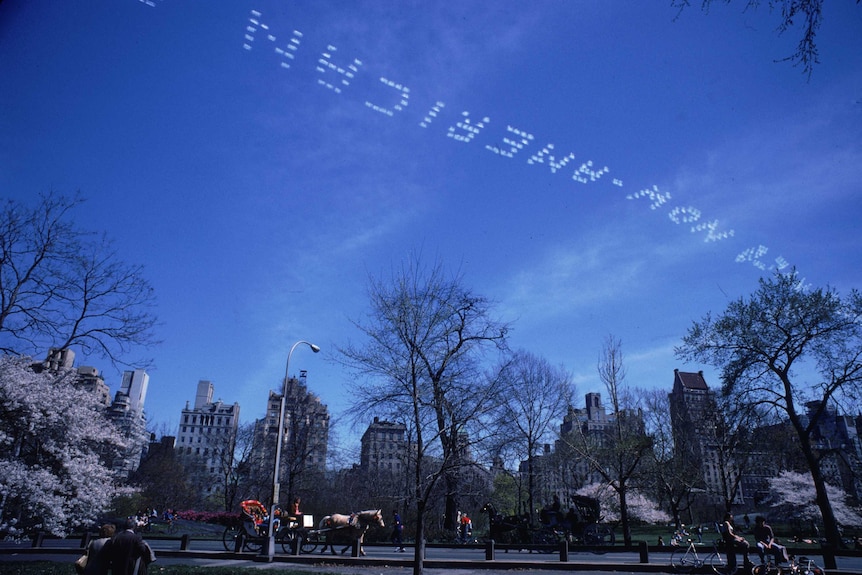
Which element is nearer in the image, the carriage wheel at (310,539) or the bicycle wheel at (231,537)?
the carriage wheel at (310,539)

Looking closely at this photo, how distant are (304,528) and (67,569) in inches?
308

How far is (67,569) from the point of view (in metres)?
13.6

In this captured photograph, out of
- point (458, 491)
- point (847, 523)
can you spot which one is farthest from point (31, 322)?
point (847, 523)

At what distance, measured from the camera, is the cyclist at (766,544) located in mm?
13789

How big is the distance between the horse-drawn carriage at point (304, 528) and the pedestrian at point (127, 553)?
1063cm

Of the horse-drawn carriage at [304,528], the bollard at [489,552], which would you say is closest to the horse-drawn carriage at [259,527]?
the horse-drawn carriage at [304,528]

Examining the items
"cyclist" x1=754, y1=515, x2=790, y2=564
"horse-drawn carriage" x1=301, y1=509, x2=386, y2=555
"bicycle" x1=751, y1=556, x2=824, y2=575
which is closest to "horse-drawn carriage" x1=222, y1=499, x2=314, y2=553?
"horse-drawn carriage" x1=301, y1=509, x2=386, y2=555

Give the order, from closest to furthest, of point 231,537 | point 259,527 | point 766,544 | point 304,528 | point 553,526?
point 766,544 < point 304,528 < point 259,527 < point 231,537 < point 553,526

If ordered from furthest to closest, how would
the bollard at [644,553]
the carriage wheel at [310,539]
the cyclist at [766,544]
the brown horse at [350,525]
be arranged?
1. the carriage wheel at [310,539]
2. the brown horse at [350,525]
3. the bollard at [644,553]
4. the cyclist at [766,544]

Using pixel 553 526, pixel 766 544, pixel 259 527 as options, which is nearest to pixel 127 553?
pixel 259 527

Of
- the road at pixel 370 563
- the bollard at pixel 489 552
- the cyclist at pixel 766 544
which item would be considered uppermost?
the cyclist at pixel 766 544

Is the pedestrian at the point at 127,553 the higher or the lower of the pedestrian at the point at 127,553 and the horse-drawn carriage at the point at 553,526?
the higher

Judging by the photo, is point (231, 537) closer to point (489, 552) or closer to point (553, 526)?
point (489, 552)

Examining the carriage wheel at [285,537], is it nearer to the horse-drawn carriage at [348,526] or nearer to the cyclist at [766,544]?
the horse-drawn carriage at [348,526]
